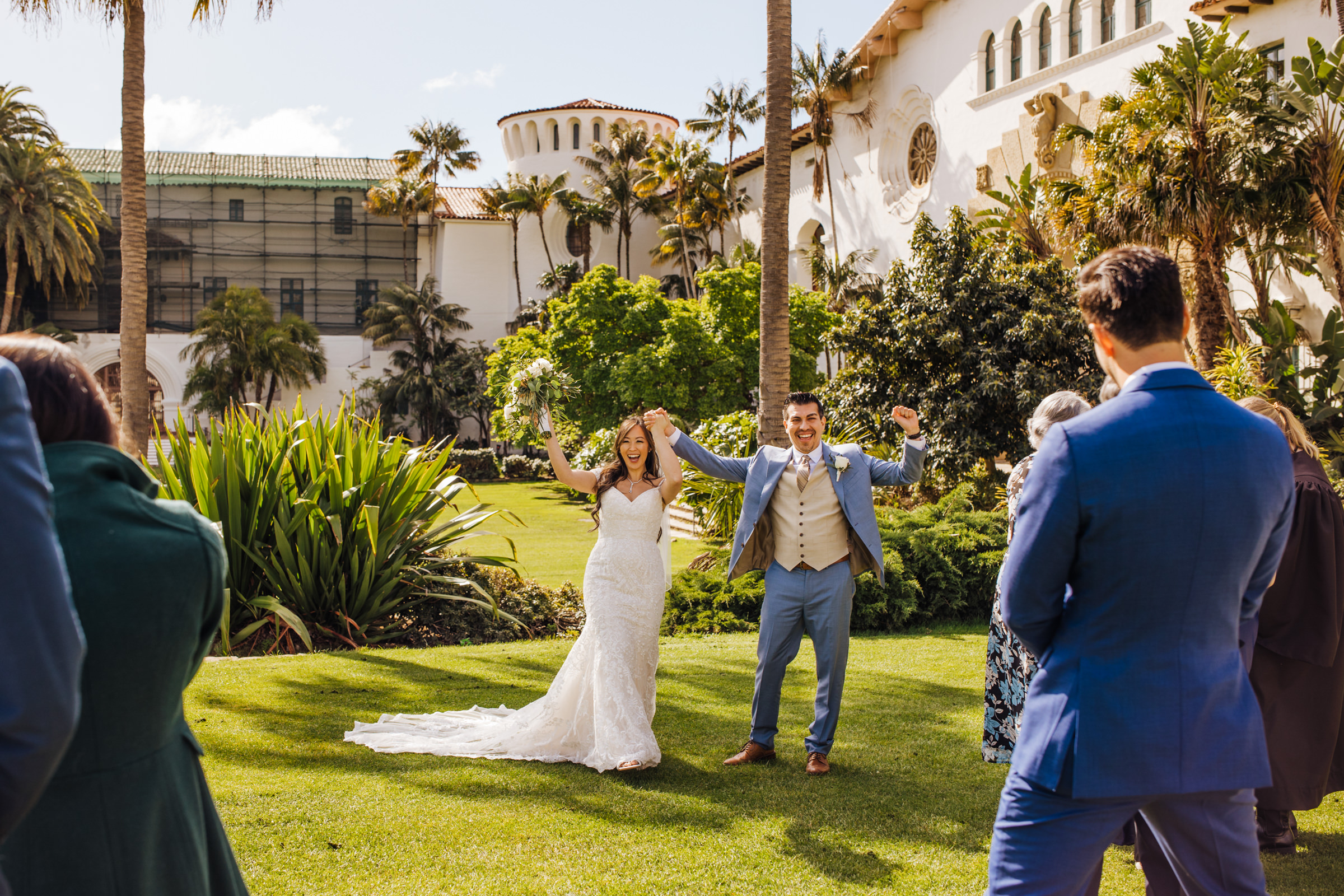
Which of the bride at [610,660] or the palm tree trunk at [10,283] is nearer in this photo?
the bride at [610,660]

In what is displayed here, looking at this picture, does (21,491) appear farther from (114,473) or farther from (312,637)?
(312,637)

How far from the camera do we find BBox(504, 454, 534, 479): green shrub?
4372 cm

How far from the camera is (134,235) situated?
45.1ft

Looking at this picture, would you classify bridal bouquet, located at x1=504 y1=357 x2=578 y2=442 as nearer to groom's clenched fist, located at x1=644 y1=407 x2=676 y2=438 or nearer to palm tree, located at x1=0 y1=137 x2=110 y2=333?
groom's clenched fist, located at x1=644 y1=407 x2=676 y2=438

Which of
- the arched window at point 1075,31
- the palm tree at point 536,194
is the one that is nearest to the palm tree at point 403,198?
the palm tree at point 536,194

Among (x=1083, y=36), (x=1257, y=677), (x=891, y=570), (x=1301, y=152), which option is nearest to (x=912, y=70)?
(x=1083, y=36)

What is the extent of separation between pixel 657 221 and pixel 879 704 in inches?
1905

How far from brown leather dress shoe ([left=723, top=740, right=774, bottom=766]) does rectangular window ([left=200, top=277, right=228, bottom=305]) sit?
56.1 m

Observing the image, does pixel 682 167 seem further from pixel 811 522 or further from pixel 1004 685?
pixel 1004 685

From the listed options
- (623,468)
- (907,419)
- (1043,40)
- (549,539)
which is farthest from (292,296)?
(907,419)

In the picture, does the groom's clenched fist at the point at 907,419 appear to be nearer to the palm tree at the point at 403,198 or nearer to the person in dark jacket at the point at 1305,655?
the person in dark jacket at the point at 1305,655

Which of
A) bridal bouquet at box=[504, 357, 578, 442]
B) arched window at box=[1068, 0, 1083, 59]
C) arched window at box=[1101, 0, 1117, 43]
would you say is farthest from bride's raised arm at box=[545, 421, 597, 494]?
arched window at box=[1068, 0, 1083, 59]

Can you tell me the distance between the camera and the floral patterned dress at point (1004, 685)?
16.0 feet

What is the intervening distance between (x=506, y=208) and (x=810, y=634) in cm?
4857
